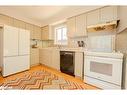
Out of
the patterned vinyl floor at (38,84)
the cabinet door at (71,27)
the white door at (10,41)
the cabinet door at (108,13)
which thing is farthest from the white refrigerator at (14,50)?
the cabinet door at (108,13)

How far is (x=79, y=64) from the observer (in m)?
2.59

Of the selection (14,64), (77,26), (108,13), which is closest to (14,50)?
(14,64)

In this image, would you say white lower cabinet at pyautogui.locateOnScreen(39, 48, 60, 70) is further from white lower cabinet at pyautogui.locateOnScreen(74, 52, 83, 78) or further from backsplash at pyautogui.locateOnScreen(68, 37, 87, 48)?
white lower cabinet at pyautogui.locateOnScreen(74, 52, 83, 78)

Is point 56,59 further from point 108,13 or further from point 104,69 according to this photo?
point 108,13

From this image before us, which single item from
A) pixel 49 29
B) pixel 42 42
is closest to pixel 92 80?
pixel 49 29

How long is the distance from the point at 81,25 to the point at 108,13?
88 cm

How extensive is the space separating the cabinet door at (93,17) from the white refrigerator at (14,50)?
225cm

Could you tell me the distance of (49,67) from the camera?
12.7ft

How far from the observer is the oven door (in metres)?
1.77

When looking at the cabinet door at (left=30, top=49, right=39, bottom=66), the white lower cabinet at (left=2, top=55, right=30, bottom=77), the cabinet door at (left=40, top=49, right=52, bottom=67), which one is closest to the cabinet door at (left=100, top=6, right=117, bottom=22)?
the cabinet door at (left=40, top=49, right=52, bottom=67)

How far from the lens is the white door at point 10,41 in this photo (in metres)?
2.65

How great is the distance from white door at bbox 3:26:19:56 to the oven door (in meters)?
2.24

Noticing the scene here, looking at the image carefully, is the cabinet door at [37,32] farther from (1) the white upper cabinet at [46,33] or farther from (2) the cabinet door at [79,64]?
(2) the cabinet door at [79,64]
